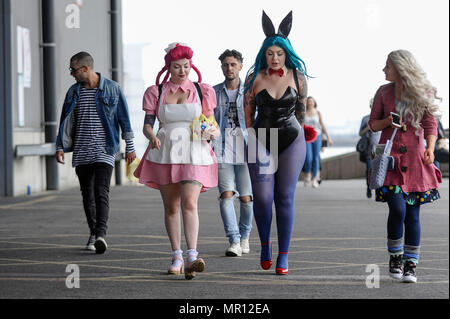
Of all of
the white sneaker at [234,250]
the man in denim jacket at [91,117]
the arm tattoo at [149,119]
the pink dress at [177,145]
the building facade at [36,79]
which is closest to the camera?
the pink dress at [177,145]

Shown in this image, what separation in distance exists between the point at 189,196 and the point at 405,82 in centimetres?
158

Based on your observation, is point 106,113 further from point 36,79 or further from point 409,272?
point 36,79

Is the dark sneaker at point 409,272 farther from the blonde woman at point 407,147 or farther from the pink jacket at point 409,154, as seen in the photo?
the pink jacket at point 409,154

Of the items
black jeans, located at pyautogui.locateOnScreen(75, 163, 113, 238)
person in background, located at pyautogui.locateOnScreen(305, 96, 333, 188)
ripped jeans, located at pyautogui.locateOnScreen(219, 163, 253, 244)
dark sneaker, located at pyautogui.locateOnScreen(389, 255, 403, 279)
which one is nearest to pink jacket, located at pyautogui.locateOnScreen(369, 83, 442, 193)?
dark sneaker, located at pyautogui.locateOnScreen(389, 255, 403, 279)

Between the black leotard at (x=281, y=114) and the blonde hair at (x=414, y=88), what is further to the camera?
the black leotard at (x=281, y=114)

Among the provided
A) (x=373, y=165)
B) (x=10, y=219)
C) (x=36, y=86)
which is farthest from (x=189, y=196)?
(x=36, y=86)

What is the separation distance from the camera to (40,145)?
15547 millimetres

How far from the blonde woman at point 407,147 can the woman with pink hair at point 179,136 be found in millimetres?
1117

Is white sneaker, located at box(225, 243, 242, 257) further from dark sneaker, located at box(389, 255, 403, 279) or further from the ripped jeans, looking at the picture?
dark sneaker, located at box(389, 255, 403, 279)

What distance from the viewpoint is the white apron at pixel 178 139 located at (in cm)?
573

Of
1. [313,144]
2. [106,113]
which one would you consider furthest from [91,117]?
[313,144]

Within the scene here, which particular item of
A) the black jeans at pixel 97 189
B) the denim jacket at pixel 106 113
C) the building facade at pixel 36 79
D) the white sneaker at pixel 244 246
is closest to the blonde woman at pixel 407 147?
the white sneaker at pixel 244 246

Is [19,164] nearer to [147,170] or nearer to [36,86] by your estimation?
[36,86]

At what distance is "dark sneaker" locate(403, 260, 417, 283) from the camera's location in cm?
582
